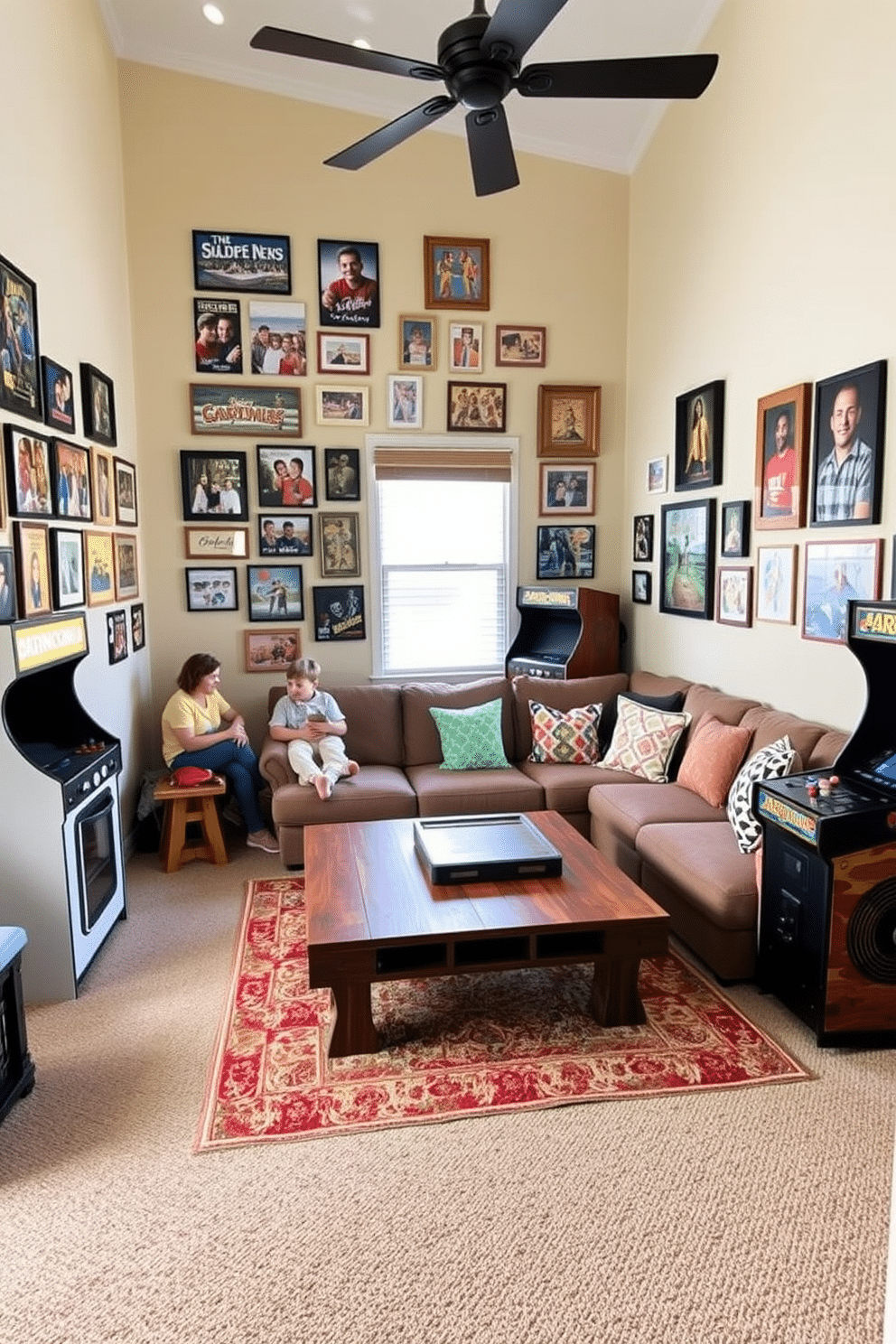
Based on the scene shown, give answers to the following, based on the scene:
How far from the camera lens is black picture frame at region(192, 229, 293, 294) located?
487 cm

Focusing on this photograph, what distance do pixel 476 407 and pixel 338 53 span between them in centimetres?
279

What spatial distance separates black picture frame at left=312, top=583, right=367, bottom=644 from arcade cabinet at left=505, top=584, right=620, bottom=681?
1.04 metres

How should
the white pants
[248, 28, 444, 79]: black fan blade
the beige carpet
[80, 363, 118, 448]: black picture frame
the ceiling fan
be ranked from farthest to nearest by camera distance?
the white pants → [80, 363, 118, 448]: black picture frame → [248, 28, 444, 79]: black fan blade → the ceiling fan → the beige carpet

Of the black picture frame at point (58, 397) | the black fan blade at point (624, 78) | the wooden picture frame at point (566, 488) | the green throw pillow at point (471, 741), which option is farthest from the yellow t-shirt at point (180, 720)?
the black fan blade at point (624, 78)

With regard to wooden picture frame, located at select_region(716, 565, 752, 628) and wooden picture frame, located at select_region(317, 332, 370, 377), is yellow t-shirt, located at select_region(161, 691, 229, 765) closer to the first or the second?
wooden picture frame, located at select_region(317, 332, 370, 377)

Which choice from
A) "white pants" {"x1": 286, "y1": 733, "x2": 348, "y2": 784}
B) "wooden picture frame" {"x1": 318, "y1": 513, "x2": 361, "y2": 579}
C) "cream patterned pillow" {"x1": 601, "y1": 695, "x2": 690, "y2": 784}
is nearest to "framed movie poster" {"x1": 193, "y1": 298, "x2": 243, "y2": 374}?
"wooden picture frame" {"x1": 318, "y1": 513, "x2": 361, "y2": 579}

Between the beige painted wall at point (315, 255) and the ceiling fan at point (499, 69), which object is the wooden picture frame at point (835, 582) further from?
the beige painted wall at point (315, 255)

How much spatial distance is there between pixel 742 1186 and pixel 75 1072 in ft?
6.49

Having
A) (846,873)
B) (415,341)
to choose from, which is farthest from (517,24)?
(415,341)

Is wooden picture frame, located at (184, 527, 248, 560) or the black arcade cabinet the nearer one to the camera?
the black arcade cabinet

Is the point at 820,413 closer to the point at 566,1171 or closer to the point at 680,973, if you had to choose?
the point at 680,973

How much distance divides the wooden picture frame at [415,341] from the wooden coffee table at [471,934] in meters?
3.47

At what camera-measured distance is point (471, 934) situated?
8.54 ft

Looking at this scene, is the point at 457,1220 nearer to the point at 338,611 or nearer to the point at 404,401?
A: the point at 338,611
